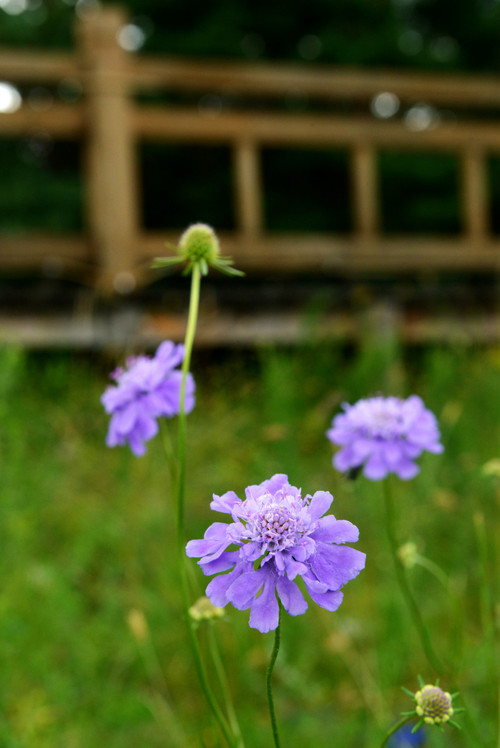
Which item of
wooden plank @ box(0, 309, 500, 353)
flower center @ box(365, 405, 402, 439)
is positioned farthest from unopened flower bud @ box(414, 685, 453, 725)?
wooden plank @ box(0, 309, 500, 353)

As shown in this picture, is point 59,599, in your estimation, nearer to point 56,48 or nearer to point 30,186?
point 30,186

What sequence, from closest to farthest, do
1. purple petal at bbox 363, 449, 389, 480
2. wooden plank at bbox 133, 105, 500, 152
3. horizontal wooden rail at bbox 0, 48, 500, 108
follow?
purple petal at bbox 363, 449, 389, 480 → horizontal wooden rail at bbox 0, 48, 500, 108 → wooden plank at bbox 133, 105, 500, 152

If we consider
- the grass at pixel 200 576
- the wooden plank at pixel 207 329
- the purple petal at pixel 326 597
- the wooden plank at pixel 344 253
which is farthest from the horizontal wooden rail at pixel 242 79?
the purple petal at pixel 326 597

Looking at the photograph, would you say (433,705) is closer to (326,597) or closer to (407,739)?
(326,597)

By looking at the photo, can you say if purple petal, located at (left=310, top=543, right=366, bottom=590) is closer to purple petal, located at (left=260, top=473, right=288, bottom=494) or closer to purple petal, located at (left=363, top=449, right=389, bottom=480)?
purple petal, located at (left=260, top=473, right=288, bottom=494)

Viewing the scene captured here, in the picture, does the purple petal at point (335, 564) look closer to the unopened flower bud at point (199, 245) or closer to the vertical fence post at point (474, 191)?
the unopened flower bud at point (199, 245)

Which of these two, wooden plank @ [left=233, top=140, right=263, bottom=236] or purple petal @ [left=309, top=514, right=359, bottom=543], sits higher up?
wooden plank @ [left=233, top=140, right=263, bottom=236]

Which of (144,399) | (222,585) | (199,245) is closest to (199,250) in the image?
(199,245)
